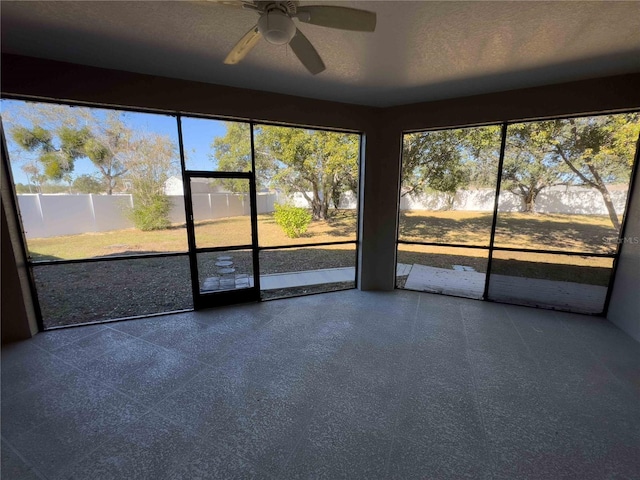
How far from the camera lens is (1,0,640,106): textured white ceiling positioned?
1813 millimetres

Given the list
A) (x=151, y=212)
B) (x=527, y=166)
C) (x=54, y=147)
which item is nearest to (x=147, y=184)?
(x=151, y=212)

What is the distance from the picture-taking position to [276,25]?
146 centimetres

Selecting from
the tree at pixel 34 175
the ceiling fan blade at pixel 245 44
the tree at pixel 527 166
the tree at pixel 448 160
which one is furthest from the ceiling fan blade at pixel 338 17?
the tree at pixel 34 175

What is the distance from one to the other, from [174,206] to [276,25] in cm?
299


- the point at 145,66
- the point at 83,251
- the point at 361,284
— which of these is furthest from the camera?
the point at 361,284

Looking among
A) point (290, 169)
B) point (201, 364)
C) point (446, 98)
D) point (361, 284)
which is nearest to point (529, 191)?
point (446, 98)

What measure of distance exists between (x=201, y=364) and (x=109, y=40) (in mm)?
3051

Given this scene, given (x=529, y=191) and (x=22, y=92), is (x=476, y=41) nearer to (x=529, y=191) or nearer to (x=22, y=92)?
(x=529, y=191)

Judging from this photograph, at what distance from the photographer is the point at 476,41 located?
7.13 ft

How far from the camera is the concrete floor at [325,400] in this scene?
1561mm

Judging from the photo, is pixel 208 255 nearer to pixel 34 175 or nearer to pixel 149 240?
pixel 149 240

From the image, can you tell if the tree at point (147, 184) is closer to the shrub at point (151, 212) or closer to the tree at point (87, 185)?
the shrub at point (151, 212)

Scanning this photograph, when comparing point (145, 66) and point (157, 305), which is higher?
point (145, 66)

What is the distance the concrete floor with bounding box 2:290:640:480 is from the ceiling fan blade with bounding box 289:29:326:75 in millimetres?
2625
